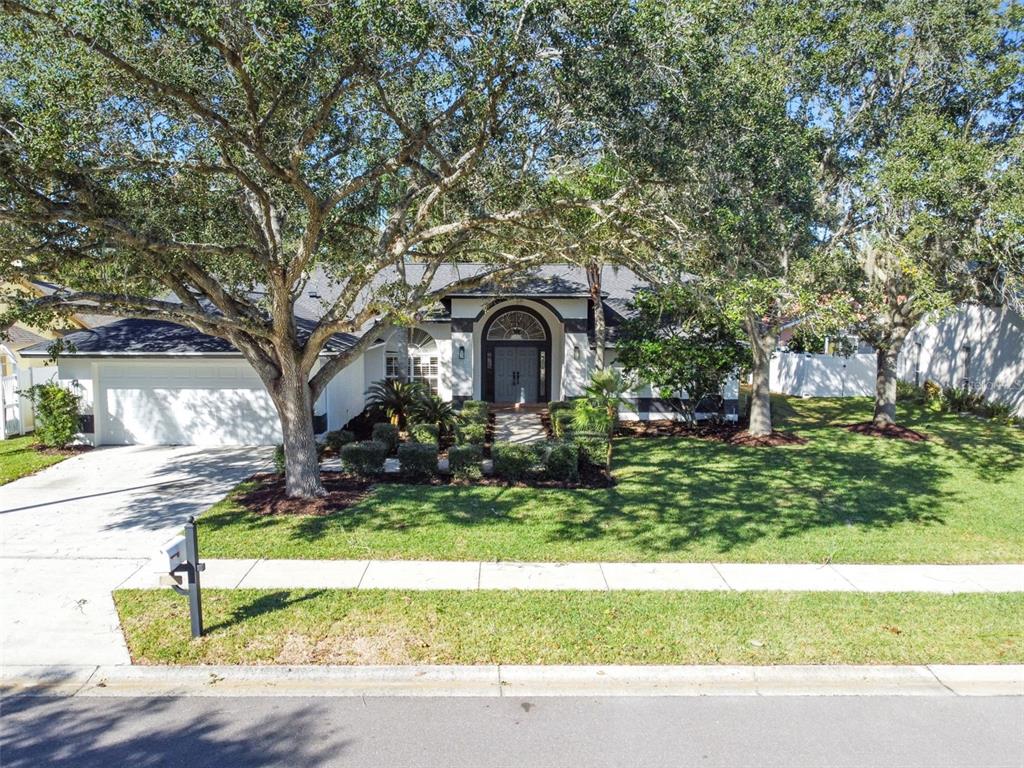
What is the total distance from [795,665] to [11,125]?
33.1ft

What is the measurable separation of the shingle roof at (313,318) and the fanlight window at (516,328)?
1805mm

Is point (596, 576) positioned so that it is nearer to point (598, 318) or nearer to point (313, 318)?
point (598, 318)

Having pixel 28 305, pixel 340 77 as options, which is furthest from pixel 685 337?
pixel 28 305

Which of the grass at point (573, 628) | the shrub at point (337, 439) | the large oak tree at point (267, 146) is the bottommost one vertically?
the grass at point (573, 628)

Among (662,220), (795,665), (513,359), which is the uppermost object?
(662,220)

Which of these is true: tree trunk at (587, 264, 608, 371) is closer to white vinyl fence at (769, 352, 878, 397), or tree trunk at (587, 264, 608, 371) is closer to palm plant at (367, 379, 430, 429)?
palm plant at (367, 379, 430, 429)

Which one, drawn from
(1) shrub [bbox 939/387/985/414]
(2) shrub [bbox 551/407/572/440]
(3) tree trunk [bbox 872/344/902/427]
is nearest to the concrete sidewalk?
(2) shrub [bbox 551/407/572/440]

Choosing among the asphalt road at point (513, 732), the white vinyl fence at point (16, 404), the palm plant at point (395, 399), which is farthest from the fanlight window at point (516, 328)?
the asphalt road at point (513, 732)

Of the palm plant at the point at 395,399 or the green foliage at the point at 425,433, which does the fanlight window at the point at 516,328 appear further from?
the green foliage at the point at 425,433

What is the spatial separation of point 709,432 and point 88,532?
45.5ft

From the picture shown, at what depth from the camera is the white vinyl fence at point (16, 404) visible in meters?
16.0

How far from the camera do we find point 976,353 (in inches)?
846

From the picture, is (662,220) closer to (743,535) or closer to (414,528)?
(743,535)

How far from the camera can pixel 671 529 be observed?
9508 millimetres
